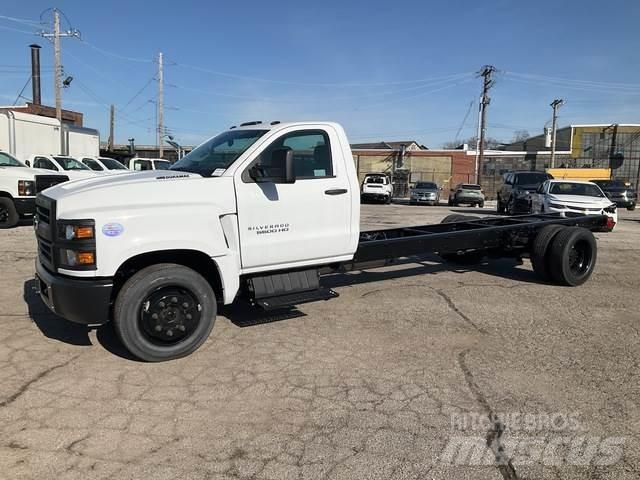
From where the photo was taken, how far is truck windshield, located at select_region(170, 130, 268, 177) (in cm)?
507

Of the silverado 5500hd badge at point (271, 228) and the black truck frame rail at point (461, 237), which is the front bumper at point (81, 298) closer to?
the silverado 5500hd badge at point (271, 228)

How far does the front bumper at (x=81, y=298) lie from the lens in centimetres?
420

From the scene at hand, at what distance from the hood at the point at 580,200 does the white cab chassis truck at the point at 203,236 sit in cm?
1090

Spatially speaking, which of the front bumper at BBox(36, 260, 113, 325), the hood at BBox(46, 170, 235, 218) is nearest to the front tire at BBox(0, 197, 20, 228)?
the hood at BBox(46, 170, 235, 218)

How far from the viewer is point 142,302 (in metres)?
4.40

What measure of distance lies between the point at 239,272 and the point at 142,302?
94 cm

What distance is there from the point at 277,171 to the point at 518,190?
18029 millimetres

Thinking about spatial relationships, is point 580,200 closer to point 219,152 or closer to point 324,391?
point 219,152

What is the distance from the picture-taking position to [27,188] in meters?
13.3

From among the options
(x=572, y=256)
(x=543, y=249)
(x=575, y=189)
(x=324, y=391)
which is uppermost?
(x=575, y=189)

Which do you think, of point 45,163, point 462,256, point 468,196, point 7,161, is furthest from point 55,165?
point 468,196

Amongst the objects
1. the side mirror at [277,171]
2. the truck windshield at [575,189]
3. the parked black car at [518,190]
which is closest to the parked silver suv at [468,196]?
the parked black car at [518,190]

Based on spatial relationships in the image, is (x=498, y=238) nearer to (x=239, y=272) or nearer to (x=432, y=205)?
(x=239, y=272)

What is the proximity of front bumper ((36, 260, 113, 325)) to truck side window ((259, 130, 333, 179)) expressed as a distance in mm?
2124
